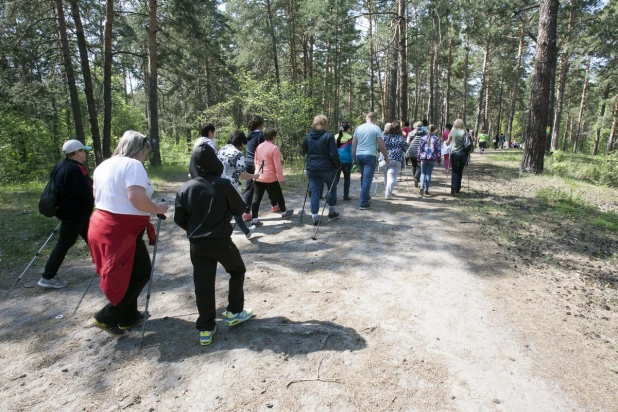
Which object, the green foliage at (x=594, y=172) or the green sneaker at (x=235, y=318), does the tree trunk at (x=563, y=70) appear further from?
the green sneaker at (x=235, y=318)

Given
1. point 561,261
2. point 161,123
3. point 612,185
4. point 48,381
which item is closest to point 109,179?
point 48,381

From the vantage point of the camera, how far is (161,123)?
28.3 m

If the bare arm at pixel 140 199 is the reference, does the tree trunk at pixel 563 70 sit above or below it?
above

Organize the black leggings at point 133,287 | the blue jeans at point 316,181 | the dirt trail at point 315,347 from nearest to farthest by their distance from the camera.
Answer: the dirt trail at point 315,347 < the black leggings at point 133,287 < the blue jeans at point 316,181

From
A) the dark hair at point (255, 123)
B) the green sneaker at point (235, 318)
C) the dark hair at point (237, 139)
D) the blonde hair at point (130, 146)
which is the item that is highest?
the dark hair at point (255, 123)

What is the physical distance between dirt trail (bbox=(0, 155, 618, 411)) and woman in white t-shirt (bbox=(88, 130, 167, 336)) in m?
0.66

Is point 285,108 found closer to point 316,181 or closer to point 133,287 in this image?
point 316,181

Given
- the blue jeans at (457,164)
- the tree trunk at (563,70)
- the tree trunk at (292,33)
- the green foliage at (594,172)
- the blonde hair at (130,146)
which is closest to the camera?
the blonde hair at (130,146)

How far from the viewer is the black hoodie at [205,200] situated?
318 centimetres

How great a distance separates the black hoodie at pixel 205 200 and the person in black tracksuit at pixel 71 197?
81.6 inches

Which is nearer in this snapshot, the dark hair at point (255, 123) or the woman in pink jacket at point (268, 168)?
the woman in pink jacket at point (268, 168)

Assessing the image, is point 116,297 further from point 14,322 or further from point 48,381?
point 14,322

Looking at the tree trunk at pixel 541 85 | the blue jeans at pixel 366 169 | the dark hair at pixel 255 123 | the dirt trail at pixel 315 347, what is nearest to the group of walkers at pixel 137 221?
the dirt trail at pixel 315 347

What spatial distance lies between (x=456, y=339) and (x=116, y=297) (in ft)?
10.4
